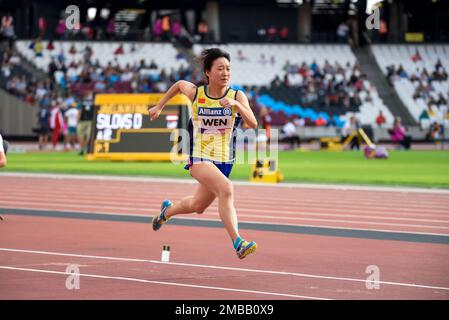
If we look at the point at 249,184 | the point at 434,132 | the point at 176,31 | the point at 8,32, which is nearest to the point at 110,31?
the point at 176,31

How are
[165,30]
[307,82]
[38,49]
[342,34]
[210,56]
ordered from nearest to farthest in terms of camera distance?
[210,56], [38,49], [307,82], [165,30], [342,34]

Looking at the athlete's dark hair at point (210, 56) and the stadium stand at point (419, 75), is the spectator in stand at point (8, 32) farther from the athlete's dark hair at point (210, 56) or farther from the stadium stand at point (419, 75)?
the athlete's dark hair at point (210, 56)

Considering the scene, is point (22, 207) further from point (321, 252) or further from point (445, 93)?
point (445, 93)

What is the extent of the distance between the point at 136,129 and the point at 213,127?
842 inches

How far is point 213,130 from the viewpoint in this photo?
956cm

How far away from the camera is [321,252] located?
35.3ft

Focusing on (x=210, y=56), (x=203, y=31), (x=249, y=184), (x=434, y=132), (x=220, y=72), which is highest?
(x=203, y=31)

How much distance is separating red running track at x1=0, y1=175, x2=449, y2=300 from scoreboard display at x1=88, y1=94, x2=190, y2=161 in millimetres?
12328

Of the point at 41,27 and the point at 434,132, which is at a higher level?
the point at 41,27

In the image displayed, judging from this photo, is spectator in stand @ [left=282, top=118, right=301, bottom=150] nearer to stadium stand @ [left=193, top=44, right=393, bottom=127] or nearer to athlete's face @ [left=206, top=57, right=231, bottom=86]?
stadium stand @ [left=193, top=44, right=393, bottom=127]

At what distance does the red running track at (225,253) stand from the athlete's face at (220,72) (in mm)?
1602

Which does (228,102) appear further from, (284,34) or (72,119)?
(284,34)

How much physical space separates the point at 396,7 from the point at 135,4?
14211mm
